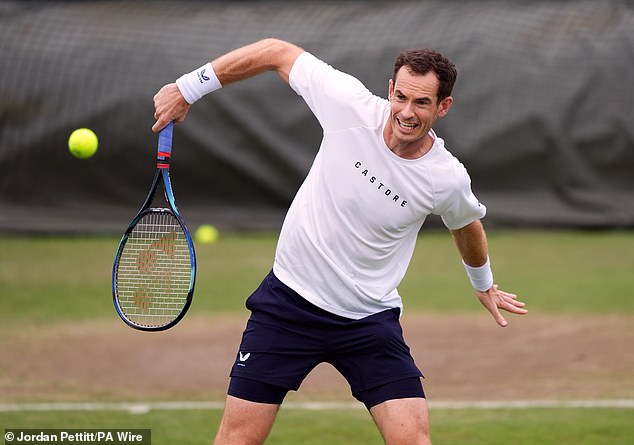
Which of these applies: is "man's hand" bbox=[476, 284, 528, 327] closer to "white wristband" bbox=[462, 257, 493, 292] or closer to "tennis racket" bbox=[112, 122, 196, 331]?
"white wristband" bbox=[462, 257, 493, 292]

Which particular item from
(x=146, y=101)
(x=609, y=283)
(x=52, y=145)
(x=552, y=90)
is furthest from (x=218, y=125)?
(x=609, y=283)

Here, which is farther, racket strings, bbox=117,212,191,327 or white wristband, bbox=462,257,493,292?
racket strings, bbox=117,212,191,327

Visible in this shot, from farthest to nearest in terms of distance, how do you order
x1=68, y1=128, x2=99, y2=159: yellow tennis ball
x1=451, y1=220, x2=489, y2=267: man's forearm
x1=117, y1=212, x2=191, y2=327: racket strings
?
x1=68, y1=128, x2=99, y2=159: yellow tennis ball, x1=117, y1=212, x2=191, y2=327: racket strings, x1=451, y1=220, x2=489, y2=267: man's forearm

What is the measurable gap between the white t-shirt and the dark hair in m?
0.23

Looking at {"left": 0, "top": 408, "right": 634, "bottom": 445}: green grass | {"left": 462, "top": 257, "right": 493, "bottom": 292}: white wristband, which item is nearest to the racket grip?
{"left": 462, "top": 257, "right": 493, "bottom": 292}: white wristband

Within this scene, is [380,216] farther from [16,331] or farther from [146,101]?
[146,101]

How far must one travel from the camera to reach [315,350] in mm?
4523

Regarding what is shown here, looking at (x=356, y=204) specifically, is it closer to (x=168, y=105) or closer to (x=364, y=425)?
(x=168, y=105)

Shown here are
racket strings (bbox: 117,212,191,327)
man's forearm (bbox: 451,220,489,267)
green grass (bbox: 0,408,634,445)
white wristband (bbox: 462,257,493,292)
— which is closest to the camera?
man's forearm (bbox: 451,220,489,267)

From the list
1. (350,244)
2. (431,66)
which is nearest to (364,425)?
(350,244)

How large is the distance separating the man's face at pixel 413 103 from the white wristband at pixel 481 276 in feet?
2.67

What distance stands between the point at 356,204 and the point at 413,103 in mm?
472

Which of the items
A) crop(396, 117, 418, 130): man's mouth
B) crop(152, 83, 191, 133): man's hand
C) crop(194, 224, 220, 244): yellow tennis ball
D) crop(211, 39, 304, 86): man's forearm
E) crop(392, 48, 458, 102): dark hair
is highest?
crop(392, 48, 458, 102): dark hair

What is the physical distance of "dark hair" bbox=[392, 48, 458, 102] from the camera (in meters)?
4.34
